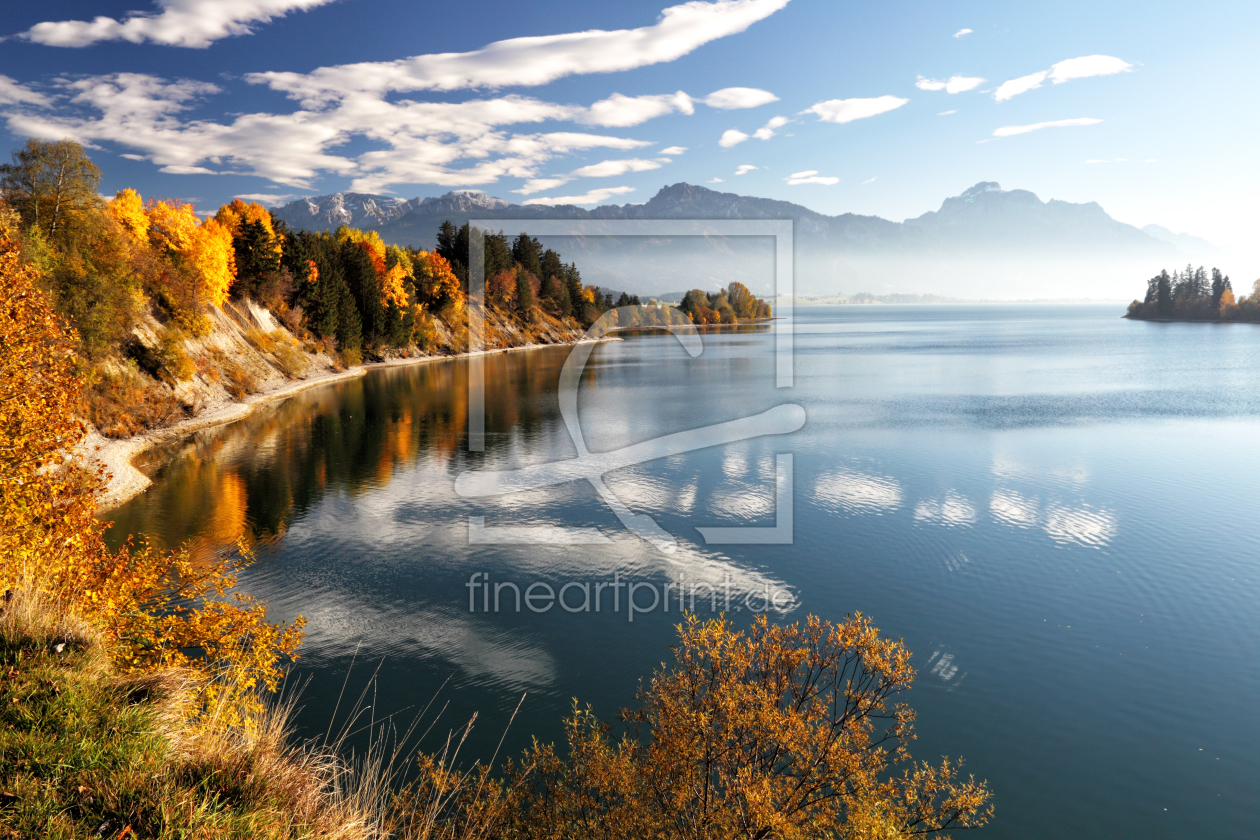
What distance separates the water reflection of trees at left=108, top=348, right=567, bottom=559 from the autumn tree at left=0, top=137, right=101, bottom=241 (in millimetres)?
17376

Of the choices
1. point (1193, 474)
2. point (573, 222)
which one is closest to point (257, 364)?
point (573, 222)

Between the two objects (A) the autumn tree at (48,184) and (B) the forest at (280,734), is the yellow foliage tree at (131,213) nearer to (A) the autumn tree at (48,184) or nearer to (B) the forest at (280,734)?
(A) the autumn tree at (48,184)

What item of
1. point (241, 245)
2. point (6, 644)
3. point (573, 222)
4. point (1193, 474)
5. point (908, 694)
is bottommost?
point (908, 694)

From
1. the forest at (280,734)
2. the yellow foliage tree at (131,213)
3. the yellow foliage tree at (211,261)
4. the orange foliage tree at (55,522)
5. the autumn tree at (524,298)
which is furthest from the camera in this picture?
the autumn tree at (524,298)

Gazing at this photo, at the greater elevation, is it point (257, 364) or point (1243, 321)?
point (1243, 321)

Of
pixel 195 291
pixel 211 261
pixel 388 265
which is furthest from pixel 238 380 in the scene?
pixel 388 265

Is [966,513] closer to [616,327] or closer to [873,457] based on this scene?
[873,457]

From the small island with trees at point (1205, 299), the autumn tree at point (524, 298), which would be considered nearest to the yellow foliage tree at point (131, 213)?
the autumn tree at point (524, 298)

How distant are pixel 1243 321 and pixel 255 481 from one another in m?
230

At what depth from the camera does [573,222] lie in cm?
4338

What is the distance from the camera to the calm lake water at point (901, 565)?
1614 cm

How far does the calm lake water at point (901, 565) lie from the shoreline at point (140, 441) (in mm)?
1295

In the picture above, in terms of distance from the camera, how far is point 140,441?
45.3 metres

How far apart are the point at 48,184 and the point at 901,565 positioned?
58926 mm
